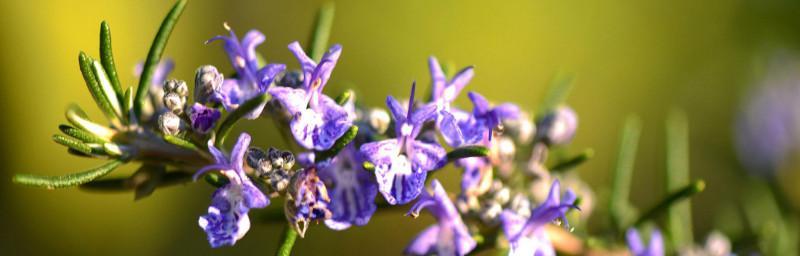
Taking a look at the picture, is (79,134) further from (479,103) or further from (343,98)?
(479,103)

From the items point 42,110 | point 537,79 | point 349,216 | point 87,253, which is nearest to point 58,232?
point 87,253

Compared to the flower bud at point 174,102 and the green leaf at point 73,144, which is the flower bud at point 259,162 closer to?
the flower bud at point 174,102

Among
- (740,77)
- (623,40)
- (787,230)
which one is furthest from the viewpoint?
(623,40)

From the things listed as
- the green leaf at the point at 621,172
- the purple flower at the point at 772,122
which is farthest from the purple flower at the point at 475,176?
the purple flower at the point at 772,122

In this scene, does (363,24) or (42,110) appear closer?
(42,110)

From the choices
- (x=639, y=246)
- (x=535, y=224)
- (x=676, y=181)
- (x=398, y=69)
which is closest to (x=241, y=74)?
(x=535, y=224)

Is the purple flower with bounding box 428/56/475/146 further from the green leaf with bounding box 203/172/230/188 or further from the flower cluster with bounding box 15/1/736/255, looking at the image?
the green leaf with bounding box 203/172/230/188

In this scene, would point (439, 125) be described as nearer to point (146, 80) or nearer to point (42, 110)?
point (146, 80)
